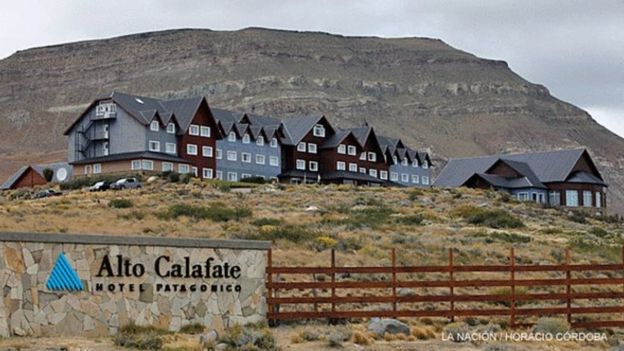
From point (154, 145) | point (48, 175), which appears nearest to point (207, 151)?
point (154, 145)

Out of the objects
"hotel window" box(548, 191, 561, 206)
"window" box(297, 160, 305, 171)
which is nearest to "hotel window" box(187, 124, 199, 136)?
"window" box(297, 160, 305, 171)

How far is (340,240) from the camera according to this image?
4075 centimetres

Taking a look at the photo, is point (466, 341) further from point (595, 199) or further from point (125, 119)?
point (595, 199)

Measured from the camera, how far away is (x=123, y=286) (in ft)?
74.8

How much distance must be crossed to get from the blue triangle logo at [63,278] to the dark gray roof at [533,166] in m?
80.2

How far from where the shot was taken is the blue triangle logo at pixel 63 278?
21881 millimetres

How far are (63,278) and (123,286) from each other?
A: 142 centimetres

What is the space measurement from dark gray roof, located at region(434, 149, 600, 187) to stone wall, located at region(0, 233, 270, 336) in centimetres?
7732

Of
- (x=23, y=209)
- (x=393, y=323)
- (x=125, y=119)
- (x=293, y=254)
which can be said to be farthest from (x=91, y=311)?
(x=125, y=119)

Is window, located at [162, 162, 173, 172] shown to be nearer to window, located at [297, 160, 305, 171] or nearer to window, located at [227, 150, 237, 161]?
window, located at [227, 150, 237, 161]

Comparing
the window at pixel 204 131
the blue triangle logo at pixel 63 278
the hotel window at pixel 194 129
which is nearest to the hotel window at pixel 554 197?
the window at pixel 204 131

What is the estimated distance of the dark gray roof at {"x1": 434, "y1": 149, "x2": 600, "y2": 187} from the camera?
330 feet

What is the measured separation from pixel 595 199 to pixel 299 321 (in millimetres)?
81936

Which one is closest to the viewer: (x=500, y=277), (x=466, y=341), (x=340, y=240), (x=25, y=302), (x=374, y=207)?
(x=25, y=302)
